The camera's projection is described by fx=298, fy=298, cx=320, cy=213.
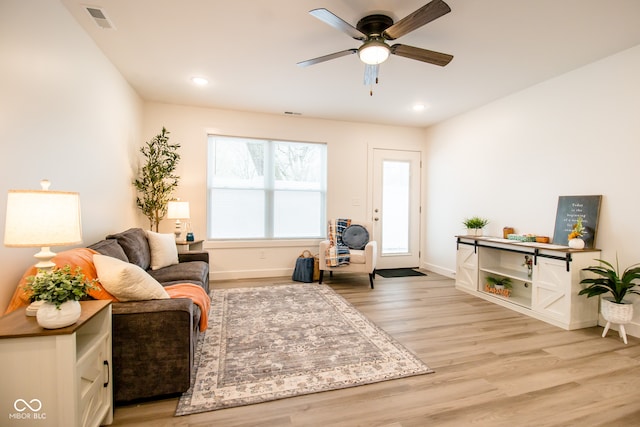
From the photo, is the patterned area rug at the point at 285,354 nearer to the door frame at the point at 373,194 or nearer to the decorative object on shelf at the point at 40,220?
the decorative object on shelf at the point at 40,220

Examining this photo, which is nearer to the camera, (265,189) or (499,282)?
(499,282)

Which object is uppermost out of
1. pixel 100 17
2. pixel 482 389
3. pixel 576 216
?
pixel 100 17

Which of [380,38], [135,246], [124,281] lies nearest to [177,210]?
[135,246]

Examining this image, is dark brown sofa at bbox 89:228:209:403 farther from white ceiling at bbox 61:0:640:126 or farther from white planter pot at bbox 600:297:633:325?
white planter pot at bbox 600:297:633:325

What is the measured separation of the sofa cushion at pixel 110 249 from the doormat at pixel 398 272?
3.71 metres

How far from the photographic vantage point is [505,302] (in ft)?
11.7

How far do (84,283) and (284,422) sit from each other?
48.8 inches

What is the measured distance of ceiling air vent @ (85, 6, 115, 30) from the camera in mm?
2254

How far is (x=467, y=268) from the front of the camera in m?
4.12

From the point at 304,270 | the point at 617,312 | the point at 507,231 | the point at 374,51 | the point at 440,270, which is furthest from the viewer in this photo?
the point at 440,270

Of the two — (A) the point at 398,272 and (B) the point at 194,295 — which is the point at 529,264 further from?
(B) the point at 194,295

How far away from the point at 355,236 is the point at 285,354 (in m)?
2.54

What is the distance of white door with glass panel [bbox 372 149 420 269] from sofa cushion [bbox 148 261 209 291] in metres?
3.20

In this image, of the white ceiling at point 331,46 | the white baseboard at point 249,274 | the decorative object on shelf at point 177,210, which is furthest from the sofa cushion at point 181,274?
the white ceiling at point 331,46
